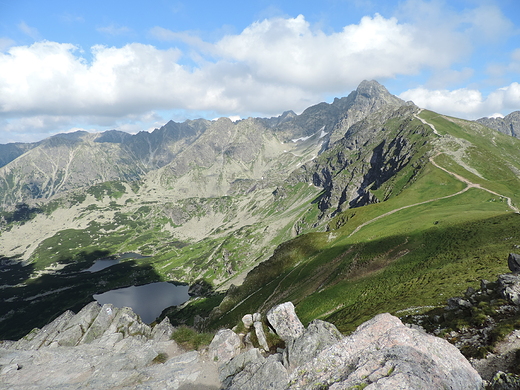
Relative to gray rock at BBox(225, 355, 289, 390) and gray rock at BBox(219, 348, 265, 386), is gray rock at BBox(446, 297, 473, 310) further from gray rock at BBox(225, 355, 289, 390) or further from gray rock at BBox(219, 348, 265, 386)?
gray rock at BBox(219, 348, 265, 386)

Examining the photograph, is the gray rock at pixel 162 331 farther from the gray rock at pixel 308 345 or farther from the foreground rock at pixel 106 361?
the gray rock at pixel 308 345

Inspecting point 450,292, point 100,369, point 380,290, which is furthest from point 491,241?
point 100,369

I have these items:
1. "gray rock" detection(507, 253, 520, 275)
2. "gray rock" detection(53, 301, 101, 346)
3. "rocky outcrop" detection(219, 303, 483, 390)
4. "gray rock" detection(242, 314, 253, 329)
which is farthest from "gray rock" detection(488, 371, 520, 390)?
"gray rock" detection(53, 301, 101, 346)

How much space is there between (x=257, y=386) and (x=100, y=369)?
18051mm

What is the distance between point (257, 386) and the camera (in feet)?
51.5

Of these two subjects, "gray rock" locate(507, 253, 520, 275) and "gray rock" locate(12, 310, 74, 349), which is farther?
"gray rock" locate(12, 310, 74, 349)

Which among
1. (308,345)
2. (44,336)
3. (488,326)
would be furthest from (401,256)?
(44,336)

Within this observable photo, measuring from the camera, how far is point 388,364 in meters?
11.3

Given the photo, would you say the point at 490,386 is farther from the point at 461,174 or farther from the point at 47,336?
the point at 461,174

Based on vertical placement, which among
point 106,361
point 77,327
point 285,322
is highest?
point 285,322

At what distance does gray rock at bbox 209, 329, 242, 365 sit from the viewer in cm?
2217

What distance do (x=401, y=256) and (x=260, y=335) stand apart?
147 ft

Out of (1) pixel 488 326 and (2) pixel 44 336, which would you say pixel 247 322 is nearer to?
(1) pixel 488 326

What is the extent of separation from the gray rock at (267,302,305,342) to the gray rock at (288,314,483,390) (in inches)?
365
